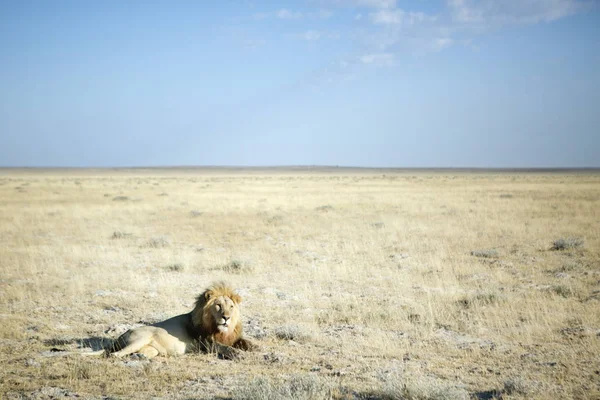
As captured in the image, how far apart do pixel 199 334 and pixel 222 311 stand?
661 mm

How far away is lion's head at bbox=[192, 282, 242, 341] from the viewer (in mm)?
6137

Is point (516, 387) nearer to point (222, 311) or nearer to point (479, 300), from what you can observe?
point (222, 311)

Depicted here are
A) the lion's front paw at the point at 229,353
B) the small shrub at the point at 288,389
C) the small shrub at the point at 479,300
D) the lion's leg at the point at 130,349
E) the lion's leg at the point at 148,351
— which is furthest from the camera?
the small shrub at the point at 479,300

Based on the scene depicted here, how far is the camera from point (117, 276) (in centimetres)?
1177

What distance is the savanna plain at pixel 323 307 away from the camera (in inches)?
219

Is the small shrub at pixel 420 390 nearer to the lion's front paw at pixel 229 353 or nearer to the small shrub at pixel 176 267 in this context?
the lion's front paw at pixel 229 353

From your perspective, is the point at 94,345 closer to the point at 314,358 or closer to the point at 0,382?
the point at 0,382

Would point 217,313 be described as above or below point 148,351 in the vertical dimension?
above

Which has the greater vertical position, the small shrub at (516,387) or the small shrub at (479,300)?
the small shrub at (516,387)

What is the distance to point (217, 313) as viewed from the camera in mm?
6137

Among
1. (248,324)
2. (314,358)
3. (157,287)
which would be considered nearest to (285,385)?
(314,358)

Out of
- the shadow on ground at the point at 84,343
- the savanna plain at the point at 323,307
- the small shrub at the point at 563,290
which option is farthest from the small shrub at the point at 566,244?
the shadow on ground at the point at 84,343

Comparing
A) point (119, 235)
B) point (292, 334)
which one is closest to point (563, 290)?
point (292, 334)

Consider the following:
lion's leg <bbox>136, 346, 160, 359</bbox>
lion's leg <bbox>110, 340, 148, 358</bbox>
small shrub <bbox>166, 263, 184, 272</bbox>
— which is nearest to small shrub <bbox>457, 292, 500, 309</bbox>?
lion's leg <bbox>136, 346, 160, 359</bbox>
